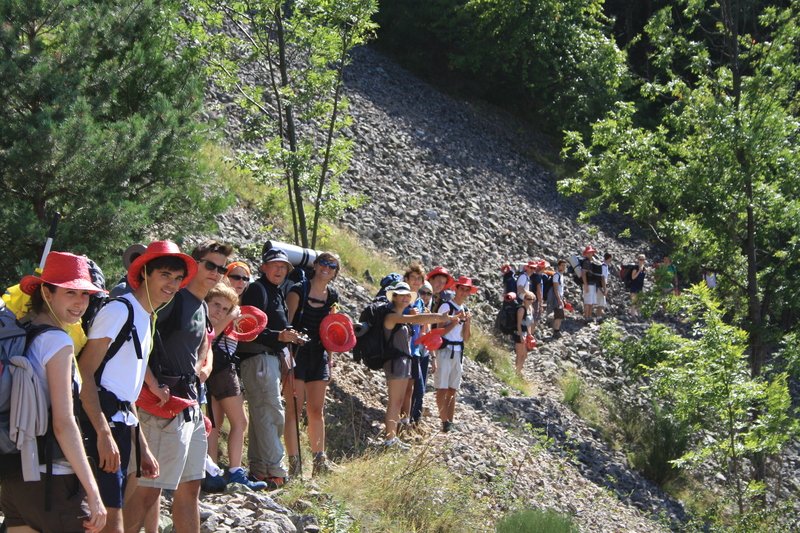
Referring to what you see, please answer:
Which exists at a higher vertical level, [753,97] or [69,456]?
[753,97]

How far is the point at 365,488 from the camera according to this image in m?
8.03

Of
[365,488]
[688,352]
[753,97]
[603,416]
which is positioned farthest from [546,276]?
[365,488]

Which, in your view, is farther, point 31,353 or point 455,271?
point 455,271

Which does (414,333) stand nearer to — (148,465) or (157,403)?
(157,403)

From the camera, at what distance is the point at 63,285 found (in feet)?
14.9

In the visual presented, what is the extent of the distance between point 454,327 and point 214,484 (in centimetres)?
433

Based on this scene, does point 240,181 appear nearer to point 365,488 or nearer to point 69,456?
point 365,488

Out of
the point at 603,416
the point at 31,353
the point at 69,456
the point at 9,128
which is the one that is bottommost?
the point at 603,416

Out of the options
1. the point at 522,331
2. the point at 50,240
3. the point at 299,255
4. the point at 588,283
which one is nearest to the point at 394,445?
the point at 299,255

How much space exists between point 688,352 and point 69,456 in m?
9.72

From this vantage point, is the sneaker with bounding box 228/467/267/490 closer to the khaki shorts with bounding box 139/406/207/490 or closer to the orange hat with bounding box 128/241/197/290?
the khaki shorts with bounding box 139/406/207/490

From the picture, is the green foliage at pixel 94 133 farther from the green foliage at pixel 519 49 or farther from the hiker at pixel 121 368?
the green foliage at pixel 519 49

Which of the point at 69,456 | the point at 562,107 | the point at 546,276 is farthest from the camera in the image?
the point at 562,107

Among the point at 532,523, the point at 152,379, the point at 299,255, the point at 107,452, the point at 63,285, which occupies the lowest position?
the point at 532,523
